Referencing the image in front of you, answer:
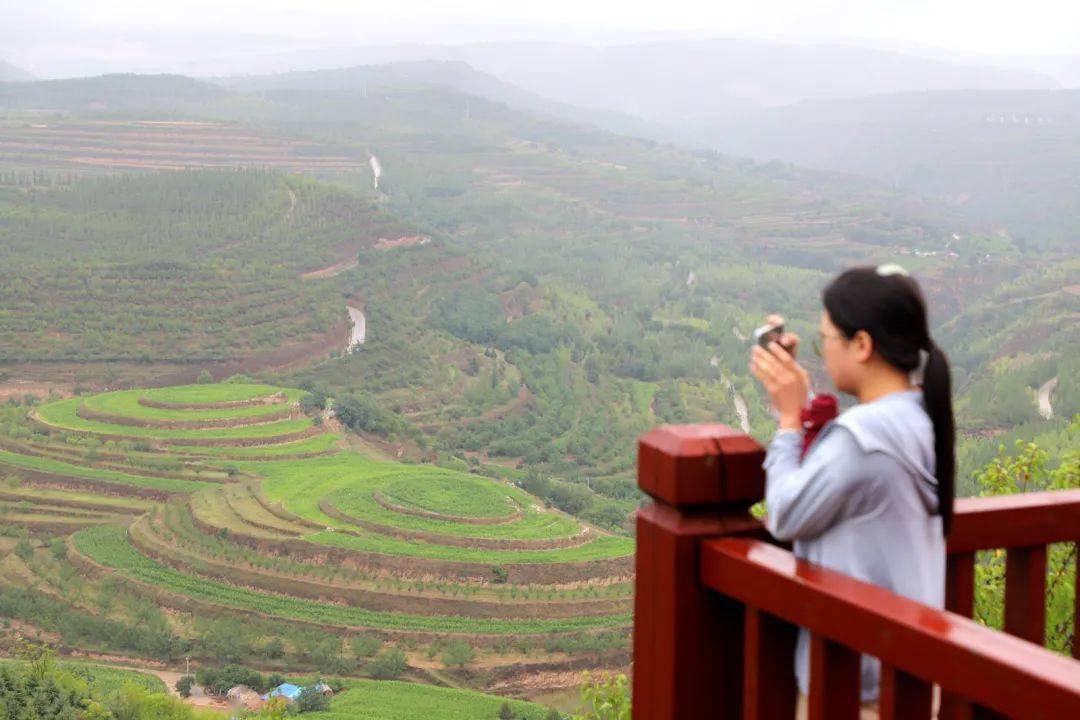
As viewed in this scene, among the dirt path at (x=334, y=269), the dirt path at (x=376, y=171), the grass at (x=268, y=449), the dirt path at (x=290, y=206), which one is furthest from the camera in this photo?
the dirt path at (x=376, y=171)

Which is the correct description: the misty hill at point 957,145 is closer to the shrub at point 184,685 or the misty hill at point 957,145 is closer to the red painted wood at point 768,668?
the shrub at point 184,685

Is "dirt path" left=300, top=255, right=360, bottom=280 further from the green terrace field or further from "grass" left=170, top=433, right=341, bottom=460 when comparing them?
"grass" left=170, top=433, right=341, bottom=460

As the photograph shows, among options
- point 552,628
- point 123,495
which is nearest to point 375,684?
point 552,628

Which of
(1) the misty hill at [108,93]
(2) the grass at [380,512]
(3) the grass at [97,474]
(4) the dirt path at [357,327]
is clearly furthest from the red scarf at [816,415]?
(1) the misty hill at [108,93]

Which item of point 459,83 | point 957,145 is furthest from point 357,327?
point 459,83

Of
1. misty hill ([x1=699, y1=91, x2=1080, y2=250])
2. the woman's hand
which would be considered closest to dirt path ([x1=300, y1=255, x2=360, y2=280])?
the woman's hand

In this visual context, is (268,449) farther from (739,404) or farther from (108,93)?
(108,93)
